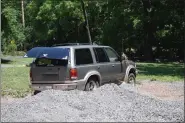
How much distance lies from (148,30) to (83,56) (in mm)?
28911

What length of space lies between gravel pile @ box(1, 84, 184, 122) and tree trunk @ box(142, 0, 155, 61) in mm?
29115

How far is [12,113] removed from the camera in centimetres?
824

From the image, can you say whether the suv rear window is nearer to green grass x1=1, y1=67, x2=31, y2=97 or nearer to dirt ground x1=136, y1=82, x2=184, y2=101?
green grass x1=1, y1=67, x2=31, y2=97

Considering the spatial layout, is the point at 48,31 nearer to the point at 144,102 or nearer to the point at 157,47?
the point at 157,47

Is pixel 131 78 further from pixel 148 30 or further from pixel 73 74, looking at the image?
pixel 148 30

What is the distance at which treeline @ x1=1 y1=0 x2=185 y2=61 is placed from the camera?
35394 mm

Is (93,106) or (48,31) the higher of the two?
(48,31)

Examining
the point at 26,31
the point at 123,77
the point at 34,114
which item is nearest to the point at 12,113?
the point at 34,114

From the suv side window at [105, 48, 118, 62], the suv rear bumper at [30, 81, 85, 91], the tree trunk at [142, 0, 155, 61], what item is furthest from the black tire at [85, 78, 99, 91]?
the tree trunk at [142, 0, 155, 61]

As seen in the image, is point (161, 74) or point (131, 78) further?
point (161, 74)

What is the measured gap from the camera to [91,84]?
12.4m

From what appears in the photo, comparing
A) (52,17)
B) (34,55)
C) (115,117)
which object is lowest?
(115,117)

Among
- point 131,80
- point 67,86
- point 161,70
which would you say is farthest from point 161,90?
point 161,70

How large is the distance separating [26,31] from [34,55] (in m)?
52.4
